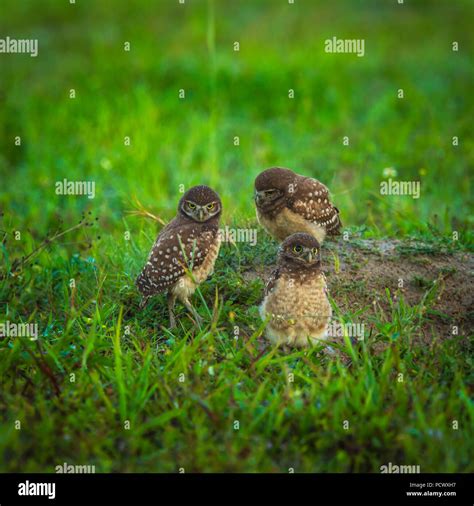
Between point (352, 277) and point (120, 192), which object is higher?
point (120, 192)

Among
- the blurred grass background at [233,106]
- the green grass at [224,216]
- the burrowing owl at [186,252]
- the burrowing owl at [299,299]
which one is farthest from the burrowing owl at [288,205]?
the burrowing owl at [299,299]

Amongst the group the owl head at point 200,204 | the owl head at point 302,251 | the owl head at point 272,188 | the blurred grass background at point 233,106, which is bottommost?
the owl head at point 302,251

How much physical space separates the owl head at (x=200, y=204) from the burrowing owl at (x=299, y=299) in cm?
80

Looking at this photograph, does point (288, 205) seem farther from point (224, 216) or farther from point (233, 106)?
point (233, 106)

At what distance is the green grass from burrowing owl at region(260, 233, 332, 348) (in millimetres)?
152

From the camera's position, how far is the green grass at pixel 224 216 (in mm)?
4059

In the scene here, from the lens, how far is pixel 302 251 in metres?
4.84

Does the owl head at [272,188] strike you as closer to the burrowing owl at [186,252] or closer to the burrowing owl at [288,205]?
the burrowing owl at [288,205]

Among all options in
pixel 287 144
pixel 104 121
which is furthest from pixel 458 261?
pixel 104 121

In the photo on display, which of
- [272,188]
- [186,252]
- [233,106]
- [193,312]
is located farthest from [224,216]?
[233,106]

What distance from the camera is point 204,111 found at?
36.7ft

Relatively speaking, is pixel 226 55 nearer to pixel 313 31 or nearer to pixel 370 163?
pixel 313 31

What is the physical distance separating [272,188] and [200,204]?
2.46 ft

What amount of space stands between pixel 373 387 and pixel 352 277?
1.49 meters
